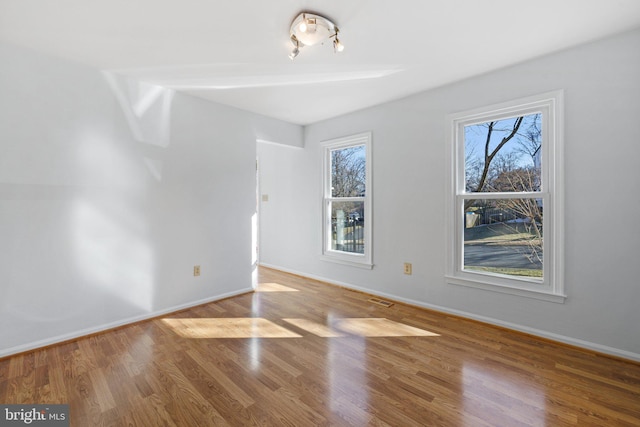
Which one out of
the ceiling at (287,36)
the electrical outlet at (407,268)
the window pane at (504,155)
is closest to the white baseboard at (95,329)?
the electrical outlet at (407,268)

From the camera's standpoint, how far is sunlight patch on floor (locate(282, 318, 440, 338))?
8.46ft

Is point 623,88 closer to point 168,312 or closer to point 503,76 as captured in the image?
point 503,76

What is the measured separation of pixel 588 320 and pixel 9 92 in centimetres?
479

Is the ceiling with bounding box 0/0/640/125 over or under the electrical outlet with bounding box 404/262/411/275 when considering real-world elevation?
over

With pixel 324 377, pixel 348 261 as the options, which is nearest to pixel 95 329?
pixel 324 377

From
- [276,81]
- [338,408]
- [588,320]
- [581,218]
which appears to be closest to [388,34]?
[276,81]

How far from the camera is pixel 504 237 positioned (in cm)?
277

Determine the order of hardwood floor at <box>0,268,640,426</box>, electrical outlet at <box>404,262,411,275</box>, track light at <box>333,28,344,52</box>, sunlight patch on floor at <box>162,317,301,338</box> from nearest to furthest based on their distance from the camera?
hardwood floor at <box>0,268,640,426</box>
track light at <box>333,28,344,52</box>
sunlight patch on floor at <box>162,317,301,338</box>
electrical outlet at <box>404,262,411,275</box>

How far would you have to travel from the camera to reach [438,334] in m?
2.57

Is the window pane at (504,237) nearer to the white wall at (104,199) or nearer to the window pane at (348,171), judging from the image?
the window pane at (348,171)

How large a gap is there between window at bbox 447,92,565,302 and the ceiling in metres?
0.53

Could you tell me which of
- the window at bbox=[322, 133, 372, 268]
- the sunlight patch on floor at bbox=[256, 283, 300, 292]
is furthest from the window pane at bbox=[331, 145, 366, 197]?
the sunlight patch on floor at bbox=[256, 283, 300, 292]

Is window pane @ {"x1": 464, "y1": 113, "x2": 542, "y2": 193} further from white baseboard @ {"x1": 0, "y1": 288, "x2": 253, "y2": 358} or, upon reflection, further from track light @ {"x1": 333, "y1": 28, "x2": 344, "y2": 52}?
white baseboard @ {"x1": 0, "y1": 288, "x2": 253, "y2": 358}

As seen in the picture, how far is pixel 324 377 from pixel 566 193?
2.37 metres
